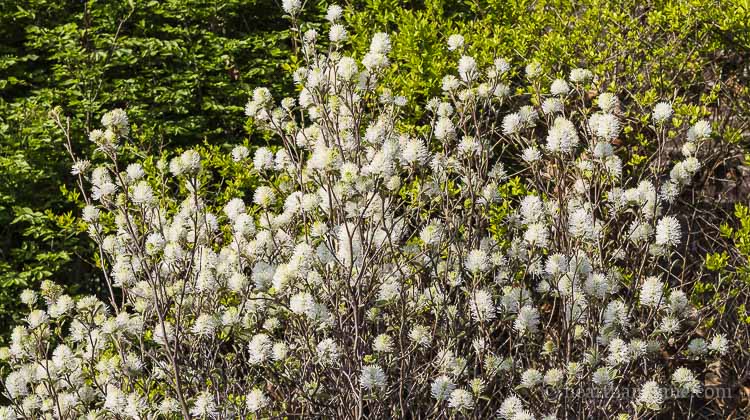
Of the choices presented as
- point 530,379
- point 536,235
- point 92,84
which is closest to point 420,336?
point 530,379

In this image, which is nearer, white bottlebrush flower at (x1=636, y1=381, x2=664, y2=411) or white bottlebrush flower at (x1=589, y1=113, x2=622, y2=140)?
white bottlebrush flower at (x1=636, y1=381, x2=664, y2=411)

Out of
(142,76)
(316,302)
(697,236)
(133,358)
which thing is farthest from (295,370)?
(142,76)

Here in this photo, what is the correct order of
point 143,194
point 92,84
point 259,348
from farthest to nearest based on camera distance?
point 92,84
point 143,194
point 259,348

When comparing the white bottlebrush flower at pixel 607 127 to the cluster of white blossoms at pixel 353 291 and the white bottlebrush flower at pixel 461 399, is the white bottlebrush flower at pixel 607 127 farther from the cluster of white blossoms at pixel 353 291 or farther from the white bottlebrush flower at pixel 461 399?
the white bottlebrush flower at pixel 461 399

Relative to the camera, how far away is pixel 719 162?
4.24m

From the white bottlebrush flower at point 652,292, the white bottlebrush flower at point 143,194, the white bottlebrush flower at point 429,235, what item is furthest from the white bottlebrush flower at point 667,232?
the white bottlebrush flower at point 143,194

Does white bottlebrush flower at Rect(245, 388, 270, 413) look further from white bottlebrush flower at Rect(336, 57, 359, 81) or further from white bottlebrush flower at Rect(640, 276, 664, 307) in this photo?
white bottlebrush flower at Rect(640, 276, 664, 307)

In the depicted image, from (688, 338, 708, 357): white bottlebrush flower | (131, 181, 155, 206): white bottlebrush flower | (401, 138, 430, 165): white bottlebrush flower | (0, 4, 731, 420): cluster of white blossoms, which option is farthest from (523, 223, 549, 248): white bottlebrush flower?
(131, 181, 155, 206): white bottlebrush flower

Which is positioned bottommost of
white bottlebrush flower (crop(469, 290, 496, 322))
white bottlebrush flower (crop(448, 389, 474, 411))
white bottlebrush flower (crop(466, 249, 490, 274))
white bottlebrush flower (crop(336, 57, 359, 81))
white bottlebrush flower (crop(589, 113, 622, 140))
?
white bottlebrush flower (crop(448, 389, 474, 411))

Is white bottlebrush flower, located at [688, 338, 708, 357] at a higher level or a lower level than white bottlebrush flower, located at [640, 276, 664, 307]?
lower

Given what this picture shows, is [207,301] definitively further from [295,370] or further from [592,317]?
[592,317]

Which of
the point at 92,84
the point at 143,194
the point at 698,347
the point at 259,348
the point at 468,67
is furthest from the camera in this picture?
the point at 92,84

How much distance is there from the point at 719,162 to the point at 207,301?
2527 millimetres

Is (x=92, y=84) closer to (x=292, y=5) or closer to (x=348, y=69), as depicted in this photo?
(x=292, y=5)
